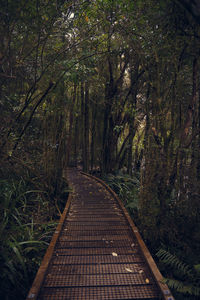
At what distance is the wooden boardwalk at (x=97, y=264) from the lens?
1.76m

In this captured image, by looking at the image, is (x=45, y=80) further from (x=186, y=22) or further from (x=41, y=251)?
(x=41, y=251)

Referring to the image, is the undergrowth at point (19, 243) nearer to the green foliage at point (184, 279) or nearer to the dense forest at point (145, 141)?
the dense forest at point (145, 141)

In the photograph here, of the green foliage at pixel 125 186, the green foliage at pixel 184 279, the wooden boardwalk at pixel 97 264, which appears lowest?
the green foliage at pixel 184 279

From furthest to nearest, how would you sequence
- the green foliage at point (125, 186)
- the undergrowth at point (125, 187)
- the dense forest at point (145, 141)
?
the green foliage at point (125, 186)
the undergrowth at point (125, 187)
the dense forest at point (145, 141)

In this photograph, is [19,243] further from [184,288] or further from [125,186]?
[125,186]

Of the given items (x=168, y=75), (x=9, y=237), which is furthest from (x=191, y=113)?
(x=9, y=237)

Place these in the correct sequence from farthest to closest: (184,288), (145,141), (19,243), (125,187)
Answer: (125,187), (145,141), (19,243), (184,288)

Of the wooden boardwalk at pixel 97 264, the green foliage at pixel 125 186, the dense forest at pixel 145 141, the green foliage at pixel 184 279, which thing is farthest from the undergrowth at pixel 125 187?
the green foliage at pixel 184 279

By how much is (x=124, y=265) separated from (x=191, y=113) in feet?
7.40

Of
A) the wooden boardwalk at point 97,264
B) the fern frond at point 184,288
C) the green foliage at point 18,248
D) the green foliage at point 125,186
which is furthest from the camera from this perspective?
the green foliage at point 125,186

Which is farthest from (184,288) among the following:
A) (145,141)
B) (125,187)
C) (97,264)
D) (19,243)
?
(125,187)

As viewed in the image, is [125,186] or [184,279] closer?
[184,279]

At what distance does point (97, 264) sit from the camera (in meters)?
2.15

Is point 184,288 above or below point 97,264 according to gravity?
below
